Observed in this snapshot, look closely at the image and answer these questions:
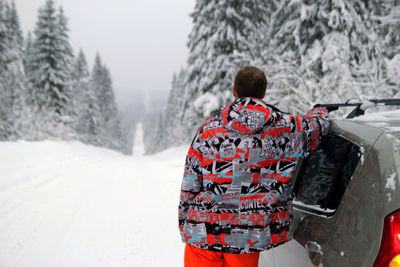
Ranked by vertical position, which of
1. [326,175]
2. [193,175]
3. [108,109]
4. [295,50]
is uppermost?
[295,50]

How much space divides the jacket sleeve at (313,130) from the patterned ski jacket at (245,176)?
0.01m

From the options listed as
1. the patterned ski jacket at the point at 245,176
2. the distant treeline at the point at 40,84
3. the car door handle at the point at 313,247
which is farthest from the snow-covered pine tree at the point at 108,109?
the car door handle at the point at 313,247

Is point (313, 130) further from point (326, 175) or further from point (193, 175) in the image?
point (193, 175)

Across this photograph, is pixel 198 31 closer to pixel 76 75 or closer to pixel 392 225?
pixel 392 225

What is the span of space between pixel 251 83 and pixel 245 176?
61cm

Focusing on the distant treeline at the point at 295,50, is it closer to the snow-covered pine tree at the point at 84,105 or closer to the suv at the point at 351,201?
the suv at the point at 351,201

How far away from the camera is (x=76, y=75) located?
3988 centimetres

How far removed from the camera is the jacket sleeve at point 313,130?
6.28 ft

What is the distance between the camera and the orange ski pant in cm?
189

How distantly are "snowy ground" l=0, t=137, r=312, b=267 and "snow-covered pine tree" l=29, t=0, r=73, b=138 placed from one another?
19.5m

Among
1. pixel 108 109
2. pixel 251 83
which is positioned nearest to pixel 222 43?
pixel 251 83

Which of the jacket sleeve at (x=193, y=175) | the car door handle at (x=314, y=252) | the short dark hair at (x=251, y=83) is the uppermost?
the short dark hair at (x=251, y=83)

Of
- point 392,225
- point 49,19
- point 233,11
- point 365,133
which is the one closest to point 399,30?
point 365,133

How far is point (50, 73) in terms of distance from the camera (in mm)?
26625
